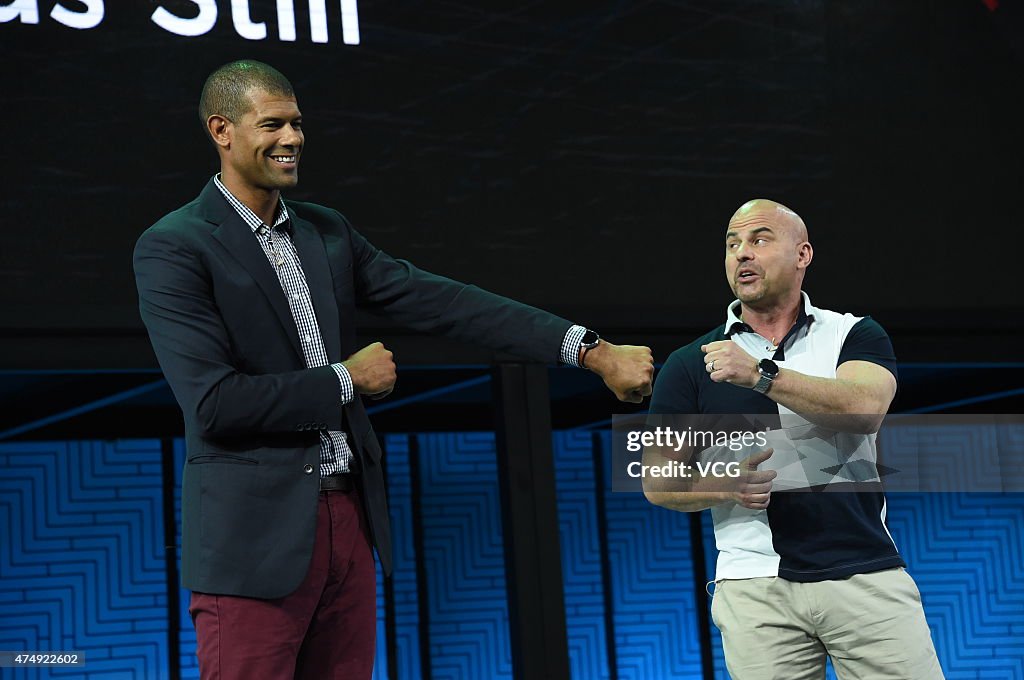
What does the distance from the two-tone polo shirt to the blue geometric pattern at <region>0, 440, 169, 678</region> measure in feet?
9.39

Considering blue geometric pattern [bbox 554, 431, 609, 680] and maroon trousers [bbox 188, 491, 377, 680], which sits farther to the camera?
blue geometric pattern [bbox 554, 431, 609, 680]

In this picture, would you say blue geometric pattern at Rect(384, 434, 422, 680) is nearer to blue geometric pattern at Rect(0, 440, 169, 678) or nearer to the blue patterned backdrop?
the blue patterned backdrop

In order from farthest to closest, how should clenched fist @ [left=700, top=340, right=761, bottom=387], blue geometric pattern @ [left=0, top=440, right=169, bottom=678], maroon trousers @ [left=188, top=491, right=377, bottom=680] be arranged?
blue geometric pattern @ [left=0, top=440, right=169, bottom=678]
clenched fist @ [left=700, top=340, right=761, bottom=387]
maroon trousers @ [left=188, top=491, right=377, bottom=680]

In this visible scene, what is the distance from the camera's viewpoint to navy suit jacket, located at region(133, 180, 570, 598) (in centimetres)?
210

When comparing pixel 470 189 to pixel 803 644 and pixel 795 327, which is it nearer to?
pixel 795 327

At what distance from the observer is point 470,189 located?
4.50m

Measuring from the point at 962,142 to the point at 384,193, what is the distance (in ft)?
7.55

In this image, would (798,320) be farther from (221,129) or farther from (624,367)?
(221,129)

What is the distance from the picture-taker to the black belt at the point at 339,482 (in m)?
2.20

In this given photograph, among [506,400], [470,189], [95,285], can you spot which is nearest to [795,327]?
[506,400]

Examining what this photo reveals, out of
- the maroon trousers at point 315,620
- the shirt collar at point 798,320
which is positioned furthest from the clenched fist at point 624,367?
the shirt collar at point 798,320

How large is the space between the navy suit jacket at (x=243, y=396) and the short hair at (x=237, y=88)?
0.14 m

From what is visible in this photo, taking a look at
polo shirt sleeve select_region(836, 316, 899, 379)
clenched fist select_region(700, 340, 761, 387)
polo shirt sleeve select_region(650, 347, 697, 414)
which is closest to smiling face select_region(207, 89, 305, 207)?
clenched fist select_region(700, 340, 761, 387)

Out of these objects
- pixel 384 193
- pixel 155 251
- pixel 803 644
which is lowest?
pixel 803 644
